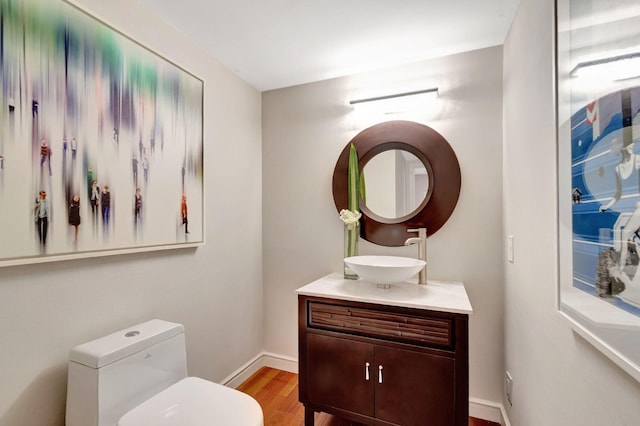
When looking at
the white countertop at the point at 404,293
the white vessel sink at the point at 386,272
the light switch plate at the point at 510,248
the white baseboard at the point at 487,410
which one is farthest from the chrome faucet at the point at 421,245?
the white baseboard at the point at 487,410

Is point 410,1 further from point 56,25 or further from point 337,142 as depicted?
point 56,25

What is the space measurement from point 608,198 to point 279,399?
2.06 metres

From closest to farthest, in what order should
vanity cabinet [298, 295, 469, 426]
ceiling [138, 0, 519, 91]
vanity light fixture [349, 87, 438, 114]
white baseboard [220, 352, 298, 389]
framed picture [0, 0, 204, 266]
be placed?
framed picture [0, 0, 204, 266]
vanity cabinet [298, 295, 469, 426]
ceiling [138, 0, 519, 91]
vanity light fixture [349, 87, 438, 114]
white baseboard [220, 352, 298, 389]

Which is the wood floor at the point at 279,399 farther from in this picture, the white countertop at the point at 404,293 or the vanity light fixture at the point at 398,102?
the vanity light fixture at the point at 398,102

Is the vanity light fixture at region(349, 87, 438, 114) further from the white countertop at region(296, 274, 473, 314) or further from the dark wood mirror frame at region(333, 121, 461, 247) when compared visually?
the white countertop at region(296, 274, 473, 314)

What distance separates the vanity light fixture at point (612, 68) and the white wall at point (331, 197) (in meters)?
1.16

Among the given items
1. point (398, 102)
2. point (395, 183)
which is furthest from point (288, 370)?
point (398, 102)

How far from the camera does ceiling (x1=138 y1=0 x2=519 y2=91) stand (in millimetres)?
1500

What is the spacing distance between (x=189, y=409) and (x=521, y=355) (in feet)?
4.86

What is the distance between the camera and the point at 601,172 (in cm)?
69

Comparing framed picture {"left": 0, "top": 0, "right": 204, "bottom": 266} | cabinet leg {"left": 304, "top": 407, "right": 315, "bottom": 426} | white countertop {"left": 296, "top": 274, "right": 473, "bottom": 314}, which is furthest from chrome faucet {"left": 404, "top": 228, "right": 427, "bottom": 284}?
framed picture {"left": 0, "top": 0, "right": 204, "bottom": 266}

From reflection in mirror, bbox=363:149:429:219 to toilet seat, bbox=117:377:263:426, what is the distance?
1.39 m

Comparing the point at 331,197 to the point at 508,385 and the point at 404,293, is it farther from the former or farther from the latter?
the point at 508,385

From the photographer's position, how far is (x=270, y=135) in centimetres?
245
